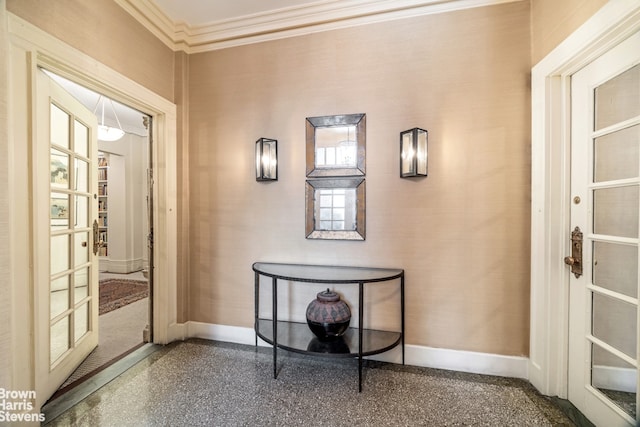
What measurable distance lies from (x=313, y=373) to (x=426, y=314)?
94cm

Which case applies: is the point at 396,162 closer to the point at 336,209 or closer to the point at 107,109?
the point at 336,209

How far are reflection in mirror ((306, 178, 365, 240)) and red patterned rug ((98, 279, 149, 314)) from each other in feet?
9.24

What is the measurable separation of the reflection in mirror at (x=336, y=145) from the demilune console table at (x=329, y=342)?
760 millimetres

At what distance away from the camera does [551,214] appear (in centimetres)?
170

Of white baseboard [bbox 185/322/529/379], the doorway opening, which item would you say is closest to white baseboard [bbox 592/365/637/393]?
white baseboard [bbox 185/322/529/379]

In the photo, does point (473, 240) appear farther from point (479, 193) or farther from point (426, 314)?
point (426, 314)

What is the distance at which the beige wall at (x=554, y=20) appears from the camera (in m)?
1.43

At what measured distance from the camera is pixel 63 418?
154 cm

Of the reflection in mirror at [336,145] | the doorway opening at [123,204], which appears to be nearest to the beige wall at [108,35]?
the reflection in mirror at [336,145]

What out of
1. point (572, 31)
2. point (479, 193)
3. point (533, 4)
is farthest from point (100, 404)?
point (533, 4)

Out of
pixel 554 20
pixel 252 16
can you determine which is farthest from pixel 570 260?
pixel 252 16

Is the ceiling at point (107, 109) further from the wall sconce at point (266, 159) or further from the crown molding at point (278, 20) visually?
the wall sconce at point (266, 159)

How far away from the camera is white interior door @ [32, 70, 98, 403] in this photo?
4.93 feet

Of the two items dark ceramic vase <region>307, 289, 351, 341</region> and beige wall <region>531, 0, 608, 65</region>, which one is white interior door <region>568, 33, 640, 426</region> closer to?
beige wall <region>531, 0, 608, 65</region>
